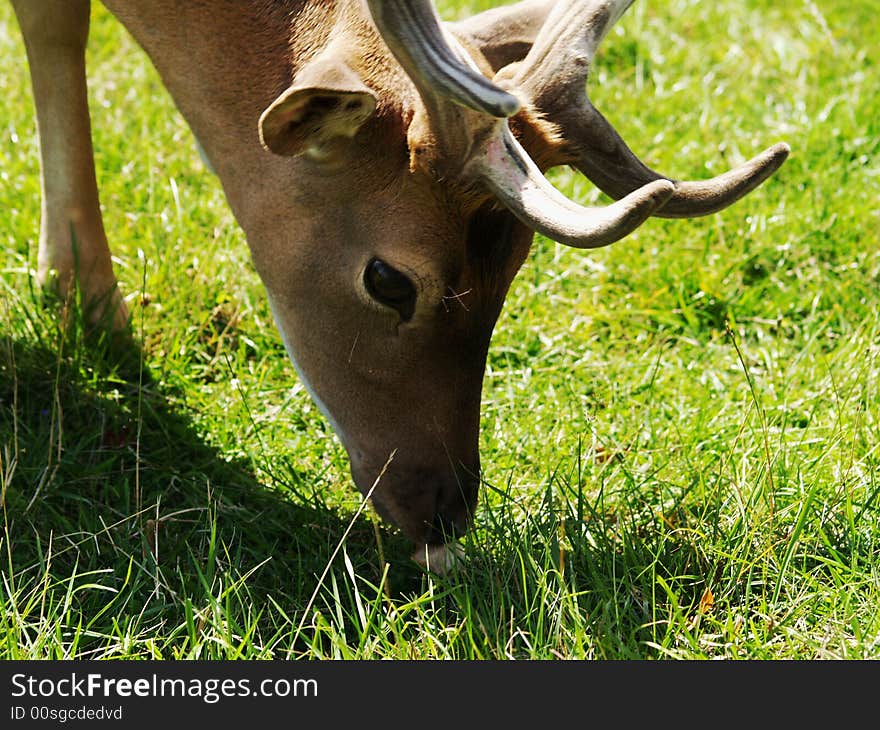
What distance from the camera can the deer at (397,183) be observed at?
11.8 ft

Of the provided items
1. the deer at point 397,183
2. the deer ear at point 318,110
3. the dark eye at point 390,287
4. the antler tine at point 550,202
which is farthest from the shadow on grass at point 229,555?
the deer ear at point 318,110

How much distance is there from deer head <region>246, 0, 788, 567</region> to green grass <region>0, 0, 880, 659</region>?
1.05ft

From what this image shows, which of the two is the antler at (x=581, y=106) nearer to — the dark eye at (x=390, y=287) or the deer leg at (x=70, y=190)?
the dark eye at (x=390, y=287)

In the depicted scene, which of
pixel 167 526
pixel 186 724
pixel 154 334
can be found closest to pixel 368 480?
pixel 167 526

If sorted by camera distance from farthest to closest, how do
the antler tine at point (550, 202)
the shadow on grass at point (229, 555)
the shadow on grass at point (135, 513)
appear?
1. the shadow on grass at point (135, 513)
2. the shadow on grass at point (229, 555)
3. the antler tine at point (550, 202)

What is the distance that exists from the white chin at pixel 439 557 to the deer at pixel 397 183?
0.01m

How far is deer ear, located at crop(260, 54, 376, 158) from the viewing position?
349 centimetres

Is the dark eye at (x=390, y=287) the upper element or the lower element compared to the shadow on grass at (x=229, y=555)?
upper

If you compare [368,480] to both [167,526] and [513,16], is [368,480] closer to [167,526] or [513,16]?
[167,526]

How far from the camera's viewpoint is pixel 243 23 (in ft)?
13.4

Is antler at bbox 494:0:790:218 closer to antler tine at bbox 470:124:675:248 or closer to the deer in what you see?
the deer

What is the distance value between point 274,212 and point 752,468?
1.82 m

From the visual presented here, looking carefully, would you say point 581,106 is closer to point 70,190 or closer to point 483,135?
point 483,135

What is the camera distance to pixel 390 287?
3854 mm
